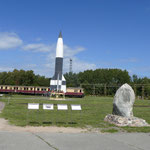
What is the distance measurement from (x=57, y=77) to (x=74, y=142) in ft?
116

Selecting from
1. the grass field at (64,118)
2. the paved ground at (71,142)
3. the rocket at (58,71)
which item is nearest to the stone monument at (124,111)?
the grass field at (64,118)

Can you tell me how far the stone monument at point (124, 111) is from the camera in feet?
39.7

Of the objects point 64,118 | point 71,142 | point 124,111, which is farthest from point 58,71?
point 71,142

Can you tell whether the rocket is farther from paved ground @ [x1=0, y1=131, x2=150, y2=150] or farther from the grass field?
paved ground @ [x1=0, y1=131, x2=150, y2=150]

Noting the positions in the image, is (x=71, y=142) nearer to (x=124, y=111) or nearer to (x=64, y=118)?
(x=124, y=111)

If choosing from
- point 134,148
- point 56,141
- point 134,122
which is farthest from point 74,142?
point 134,122

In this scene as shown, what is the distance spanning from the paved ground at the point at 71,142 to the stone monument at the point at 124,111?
301 centimetres

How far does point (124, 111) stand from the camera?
41.0 feet

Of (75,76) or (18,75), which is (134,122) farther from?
(75,76)

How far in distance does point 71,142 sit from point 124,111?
18.6ft

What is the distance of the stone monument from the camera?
39.7ft

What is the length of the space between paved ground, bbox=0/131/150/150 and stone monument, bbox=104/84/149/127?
301cm

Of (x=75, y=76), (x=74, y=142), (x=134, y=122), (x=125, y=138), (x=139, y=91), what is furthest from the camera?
(x=75, y=76)

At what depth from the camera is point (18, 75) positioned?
76.2 m
